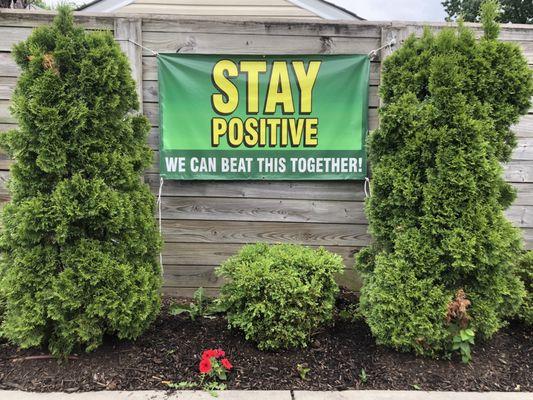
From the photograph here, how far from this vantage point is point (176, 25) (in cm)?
378

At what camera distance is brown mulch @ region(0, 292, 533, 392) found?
8.95 feet

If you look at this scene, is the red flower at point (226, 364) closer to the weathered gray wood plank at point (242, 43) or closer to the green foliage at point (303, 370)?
the green foliage at point (303, 370)

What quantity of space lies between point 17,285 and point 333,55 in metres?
3.06

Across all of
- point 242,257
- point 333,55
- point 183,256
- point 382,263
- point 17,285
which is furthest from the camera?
point 183,256

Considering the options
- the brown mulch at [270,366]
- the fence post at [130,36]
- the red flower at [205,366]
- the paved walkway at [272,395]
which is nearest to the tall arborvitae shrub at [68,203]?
the brown mulch at [270,366]

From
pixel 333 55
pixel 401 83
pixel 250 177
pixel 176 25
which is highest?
pixel 176 25

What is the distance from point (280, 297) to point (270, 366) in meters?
0.47

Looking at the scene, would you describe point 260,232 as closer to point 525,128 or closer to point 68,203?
point 68,203

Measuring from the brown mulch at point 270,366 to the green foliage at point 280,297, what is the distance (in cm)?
16

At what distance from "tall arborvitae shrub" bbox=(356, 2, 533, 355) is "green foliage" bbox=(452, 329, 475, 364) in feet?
0.17

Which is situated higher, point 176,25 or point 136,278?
point 176,25

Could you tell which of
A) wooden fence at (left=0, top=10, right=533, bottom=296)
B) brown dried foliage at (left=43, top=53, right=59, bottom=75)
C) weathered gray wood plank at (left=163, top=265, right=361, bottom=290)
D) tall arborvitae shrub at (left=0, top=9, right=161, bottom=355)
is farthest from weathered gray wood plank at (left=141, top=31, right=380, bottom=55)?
weathered gray wood plank at (left=163, top=265, right=361, bottom=290)

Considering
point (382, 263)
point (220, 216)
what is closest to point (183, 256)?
point (220, 216)

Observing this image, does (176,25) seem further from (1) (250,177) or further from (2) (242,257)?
(2) (242,257)
